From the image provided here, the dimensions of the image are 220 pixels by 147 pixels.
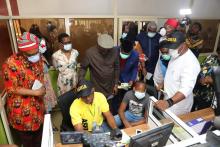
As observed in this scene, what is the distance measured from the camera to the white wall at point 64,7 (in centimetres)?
309

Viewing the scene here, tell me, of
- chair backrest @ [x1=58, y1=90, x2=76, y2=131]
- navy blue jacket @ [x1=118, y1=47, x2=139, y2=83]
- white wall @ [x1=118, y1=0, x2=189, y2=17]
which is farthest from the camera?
white wall @ [x1=118, y1=0, x2=189, y2=17]

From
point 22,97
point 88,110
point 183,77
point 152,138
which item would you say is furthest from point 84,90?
point 183,77

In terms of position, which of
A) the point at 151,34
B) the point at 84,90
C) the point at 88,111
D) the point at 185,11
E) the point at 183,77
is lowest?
the point at 88,111

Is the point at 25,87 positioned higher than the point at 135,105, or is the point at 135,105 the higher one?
the point at 25,87

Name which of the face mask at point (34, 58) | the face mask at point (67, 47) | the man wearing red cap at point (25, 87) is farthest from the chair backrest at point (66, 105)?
the face mask at point (67, 47)

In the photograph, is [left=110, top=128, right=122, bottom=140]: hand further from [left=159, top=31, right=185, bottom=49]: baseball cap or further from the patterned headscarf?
the patterned headscarf

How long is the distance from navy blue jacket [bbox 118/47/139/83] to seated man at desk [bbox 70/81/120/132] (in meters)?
0.81

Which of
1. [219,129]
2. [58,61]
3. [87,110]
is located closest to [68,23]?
[58,61]

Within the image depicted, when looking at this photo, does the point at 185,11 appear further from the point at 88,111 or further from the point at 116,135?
the point at 116,135

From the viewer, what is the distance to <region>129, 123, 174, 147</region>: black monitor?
3.62 ft

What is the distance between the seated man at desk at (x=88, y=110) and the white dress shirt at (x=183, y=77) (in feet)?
2.44

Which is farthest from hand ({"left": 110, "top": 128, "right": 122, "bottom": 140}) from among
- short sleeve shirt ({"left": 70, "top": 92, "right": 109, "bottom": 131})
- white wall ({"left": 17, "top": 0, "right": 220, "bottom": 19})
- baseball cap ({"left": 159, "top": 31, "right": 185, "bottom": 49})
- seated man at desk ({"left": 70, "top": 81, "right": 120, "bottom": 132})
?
white wall ({"left": 17, "top": 0, "right": 220, "bottom": 19})

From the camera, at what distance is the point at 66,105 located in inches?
77.4

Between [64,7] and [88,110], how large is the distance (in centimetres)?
219
